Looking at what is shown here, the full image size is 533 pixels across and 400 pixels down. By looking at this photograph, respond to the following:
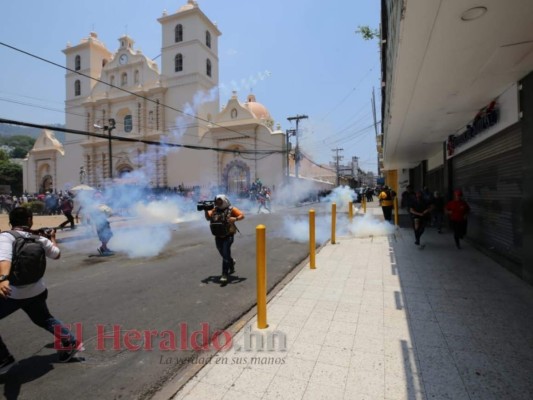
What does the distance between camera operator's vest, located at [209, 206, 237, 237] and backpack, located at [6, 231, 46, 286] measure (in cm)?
279

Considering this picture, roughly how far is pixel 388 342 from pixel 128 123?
125 ft

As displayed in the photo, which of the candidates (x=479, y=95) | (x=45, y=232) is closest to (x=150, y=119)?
(x=479, y=95)

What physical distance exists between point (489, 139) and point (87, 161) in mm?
40517

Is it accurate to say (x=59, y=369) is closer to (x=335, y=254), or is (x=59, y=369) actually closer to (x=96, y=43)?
(x=335, y=254)

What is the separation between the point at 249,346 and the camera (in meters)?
3.31

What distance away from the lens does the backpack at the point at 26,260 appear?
268 cm

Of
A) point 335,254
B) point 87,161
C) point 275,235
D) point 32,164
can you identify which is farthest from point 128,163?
point 335,254

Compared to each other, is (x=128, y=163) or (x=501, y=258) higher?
(x=128, y=163)

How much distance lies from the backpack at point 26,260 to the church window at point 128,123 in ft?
119

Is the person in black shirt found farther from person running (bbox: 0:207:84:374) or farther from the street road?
person running (bbox: 0:207:84:374)

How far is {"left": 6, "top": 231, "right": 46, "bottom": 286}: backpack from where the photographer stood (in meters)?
2.68

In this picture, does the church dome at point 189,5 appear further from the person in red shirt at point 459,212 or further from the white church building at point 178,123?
the person in red shirt at point 459,212

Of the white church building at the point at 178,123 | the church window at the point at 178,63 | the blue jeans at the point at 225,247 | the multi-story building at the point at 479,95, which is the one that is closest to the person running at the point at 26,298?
the blue jeans at the point at 225,247

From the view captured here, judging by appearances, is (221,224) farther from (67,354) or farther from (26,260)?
(26,260)
